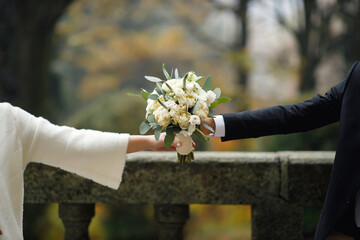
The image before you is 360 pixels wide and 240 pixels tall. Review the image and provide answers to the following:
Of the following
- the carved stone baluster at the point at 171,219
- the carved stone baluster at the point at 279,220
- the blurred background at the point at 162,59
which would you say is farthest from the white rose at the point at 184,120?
the blurred background at the point at 162,59

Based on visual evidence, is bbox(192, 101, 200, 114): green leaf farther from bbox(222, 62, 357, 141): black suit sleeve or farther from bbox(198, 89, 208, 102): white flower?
bbox(222, 62, 357, 141): black suit sleeve

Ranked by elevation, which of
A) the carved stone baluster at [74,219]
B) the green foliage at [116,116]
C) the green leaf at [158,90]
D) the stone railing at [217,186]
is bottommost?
the carved stone baluster at [74,219]

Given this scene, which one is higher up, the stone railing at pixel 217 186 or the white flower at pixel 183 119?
the white flower at pixel 183 119

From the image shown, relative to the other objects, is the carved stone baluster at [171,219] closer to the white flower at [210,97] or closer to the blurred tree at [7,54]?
the white flower at [210,97]

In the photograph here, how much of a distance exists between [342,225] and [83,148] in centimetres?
154

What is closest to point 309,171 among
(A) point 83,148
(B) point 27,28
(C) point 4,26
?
(A) point 83,148

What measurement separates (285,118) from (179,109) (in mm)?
681

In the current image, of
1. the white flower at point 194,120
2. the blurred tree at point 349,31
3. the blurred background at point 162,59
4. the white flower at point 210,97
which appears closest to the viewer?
the white flower at point 194,120

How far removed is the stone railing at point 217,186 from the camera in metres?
2.58

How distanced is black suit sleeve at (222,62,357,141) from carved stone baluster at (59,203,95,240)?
1145mm

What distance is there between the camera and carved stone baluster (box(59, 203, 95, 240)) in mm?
2693

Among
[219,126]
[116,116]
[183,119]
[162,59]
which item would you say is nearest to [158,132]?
[183,119]

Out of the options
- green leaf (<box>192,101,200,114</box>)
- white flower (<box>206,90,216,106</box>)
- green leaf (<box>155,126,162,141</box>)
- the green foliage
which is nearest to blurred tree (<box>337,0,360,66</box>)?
the green foliage

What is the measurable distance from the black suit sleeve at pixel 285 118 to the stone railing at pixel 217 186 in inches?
11.5
